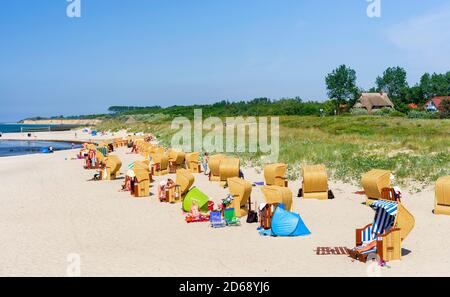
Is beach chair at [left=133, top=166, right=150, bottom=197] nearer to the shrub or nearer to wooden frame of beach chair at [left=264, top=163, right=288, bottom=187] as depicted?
wooden frame of beach chair at [left=264, top=163, right=288, bottom=187]

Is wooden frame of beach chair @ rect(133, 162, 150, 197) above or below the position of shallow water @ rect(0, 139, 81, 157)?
above

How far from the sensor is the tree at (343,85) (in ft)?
278

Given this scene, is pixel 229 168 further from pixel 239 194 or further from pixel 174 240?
pixel 174 240

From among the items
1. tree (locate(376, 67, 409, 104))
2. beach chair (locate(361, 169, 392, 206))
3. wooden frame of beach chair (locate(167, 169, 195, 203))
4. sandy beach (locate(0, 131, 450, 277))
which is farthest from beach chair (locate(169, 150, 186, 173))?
tree (locate(376, 67, 409, 104))

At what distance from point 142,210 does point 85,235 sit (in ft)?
11.5

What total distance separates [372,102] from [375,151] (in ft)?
183

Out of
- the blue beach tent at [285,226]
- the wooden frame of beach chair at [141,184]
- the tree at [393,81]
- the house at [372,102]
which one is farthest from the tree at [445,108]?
the blue beach tent at [285,226]

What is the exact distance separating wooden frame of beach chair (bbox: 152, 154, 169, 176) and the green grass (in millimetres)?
5828

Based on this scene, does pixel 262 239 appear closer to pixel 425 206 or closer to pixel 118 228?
pixel 118 228

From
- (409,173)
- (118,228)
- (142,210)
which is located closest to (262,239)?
(118,228)

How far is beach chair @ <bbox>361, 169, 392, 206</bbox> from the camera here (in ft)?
52.3

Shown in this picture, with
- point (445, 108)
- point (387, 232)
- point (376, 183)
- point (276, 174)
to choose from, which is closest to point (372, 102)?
point (445, 108)
